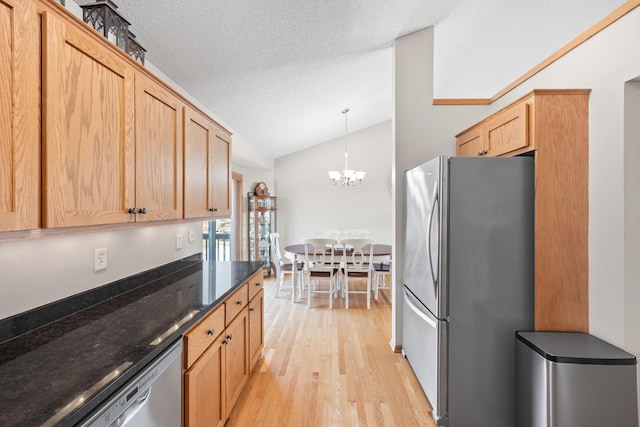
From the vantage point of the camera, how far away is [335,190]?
6688 mm

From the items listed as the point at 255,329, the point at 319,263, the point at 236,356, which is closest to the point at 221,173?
the point at 255,329

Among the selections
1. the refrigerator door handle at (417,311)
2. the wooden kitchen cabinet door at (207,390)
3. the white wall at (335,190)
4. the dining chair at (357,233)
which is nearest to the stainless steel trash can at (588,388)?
the refrigerator door handle at (417,311)

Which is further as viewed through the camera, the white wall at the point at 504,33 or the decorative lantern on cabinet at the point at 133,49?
the white wall at the point at 504,33

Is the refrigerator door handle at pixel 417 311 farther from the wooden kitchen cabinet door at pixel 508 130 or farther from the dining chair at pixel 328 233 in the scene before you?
the dining chair at pixel 328 233

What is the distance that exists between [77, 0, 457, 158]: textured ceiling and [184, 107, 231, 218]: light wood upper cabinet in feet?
1.59

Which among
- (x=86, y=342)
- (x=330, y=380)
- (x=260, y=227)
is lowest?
(x=330, y=380)

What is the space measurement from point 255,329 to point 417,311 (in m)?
1.33

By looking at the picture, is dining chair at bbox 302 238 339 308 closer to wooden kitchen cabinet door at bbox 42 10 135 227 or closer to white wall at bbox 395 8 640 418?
white wall at bbox 395 8 640 418

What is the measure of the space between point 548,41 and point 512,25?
67 centimetres

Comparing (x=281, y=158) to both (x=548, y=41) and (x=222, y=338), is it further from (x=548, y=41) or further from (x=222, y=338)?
(x=222, y=338)

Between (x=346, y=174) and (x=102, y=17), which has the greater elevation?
(x=102, y=17)

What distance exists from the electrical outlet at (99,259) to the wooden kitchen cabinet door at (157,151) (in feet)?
1.14

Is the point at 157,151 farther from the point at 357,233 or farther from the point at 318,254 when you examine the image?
the point at 357,233

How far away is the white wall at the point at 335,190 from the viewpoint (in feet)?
21.7
